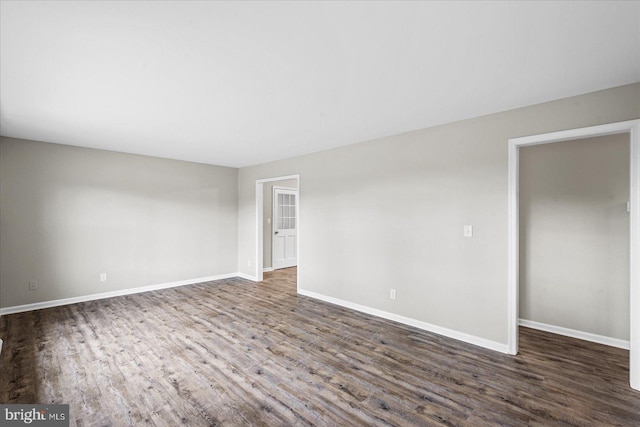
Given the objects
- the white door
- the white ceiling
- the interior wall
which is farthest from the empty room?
the white door

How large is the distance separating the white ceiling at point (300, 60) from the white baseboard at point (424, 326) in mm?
A: 2379

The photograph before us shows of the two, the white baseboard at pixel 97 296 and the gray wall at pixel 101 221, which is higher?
the gray wall at pixel 101 221

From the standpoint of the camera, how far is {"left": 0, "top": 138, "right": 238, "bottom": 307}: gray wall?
4078 mm

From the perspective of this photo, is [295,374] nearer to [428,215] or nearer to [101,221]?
[428,215]

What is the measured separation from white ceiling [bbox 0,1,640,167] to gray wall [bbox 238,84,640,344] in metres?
0.22

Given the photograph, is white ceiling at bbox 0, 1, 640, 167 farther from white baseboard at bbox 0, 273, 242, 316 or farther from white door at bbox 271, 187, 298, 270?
white door at bbox 271, 187, 298, 270

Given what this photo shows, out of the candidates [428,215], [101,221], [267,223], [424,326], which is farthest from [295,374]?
[267,223]

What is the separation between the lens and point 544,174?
141 inches

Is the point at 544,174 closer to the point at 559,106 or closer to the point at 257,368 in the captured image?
the point at 559,106

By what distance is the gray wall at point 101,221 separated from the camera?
408 centimetres

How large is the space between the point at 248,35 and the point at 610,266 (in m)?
4.15

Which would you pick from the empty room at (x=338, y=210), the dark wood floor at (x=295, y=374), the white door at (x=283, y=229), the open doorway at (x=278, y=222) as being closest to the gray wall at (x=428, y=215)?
the empty room at (x=338, y=210)

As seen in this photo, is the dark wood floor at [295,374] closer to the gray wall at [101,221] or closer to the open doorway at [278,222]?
the gray wall at [101,221]

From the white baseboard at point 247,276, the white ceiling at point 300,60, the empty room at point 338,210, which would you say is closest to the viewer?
the white ceiling at point 300,60
